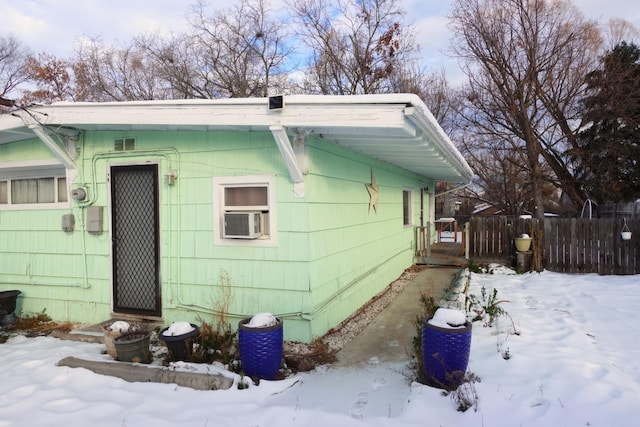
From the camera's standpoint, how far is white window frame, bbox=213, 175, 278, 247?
13.2 ft

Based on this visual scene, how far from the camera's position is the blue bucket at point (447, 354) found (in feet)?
9.64

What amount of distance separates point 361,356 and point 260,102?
2692 millimetres

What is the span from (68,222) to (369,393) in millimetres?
4197

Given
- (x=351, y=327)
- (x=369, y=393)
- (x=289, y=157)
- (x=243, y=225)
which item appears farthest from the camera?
(x=351, y=327)

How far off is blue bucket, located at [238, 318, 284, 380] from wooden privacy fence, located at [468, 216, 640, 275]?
7.26m

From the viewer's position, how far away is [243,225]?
394 cm

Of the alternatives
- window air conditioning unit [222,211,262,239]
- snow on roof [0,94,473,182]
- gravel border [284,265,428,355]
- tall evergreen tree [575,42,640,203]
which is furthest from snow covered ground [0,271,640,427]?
tall evergreen tree [575,42,640,203]

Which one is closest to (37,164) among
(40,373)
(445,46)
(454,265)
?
(40,373)

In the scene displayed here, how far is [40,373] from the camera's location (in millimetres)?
3473

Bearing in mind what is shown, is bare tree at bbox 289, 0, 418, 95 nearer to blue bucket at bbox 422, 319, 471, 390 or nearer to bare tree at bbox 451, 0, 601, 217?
bare tree at bbox 451, 0, 601, 217

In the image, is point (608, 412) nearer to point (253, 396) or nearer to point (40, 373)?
point (253, 396)

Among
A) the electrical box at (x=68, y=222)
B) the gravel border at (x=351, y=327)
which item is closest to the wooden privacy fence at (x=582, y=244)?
the gravel border at (x=351, y=327)

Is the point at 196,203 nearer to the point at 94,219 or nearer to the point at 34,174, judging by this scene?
the point at 94,219

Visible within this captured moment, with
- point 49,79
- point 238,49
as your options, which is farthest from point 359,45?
point 49,79
